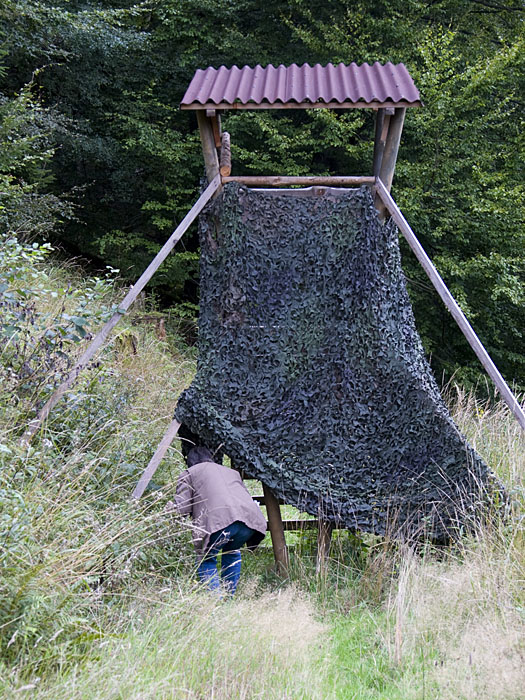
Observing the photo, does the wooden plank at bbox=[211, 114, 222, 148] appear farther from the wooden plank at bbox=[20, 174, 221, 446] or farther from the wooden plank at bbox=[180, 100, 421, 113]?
the wooden plank at bbox=[20, 174, 221, 446]

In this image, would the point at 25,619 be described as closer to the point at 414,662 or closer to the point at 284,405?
the point at 414,662

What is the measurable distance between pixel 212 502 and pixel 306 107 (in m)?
2.98

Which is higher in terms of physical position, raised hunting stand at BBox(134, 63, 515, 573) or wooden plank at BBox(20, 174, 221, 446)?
raised hunting stand at BBox(134, 63, 515, 573)

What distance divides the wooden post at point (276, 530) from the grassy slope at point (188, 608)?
11cm

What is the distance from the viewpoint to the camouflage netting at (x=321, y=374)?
15.8 ft

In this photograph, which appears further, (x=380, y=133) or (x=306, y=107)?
(x=380, y=133)

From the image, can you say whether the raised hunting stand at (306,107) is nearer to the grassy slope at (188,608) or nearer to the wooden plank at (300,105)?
the wooden plank at (300,105)

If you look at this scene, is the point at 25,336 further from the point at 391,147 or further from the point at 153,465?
the point at 391,147

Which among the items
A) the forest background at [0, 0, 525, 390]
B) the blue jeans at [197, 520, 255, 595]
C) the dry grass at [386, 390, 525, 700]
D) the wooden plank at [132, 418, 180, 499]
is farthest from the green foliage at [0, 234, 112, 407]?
the forest background at [0, 0, 525, 390]

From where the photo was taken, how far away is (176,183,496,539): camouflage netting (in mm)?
4801

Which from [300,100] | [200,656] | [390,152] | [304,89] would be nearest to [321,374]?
[390,152]

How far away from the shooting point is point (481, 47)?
38.7 feet

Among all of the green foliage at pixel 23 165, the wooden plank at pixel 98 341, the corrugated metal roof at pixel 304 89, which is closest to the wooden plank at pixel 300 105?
the corrugated metal roof at pixel 304 89

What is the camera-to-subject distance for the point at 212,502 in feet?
14.3
